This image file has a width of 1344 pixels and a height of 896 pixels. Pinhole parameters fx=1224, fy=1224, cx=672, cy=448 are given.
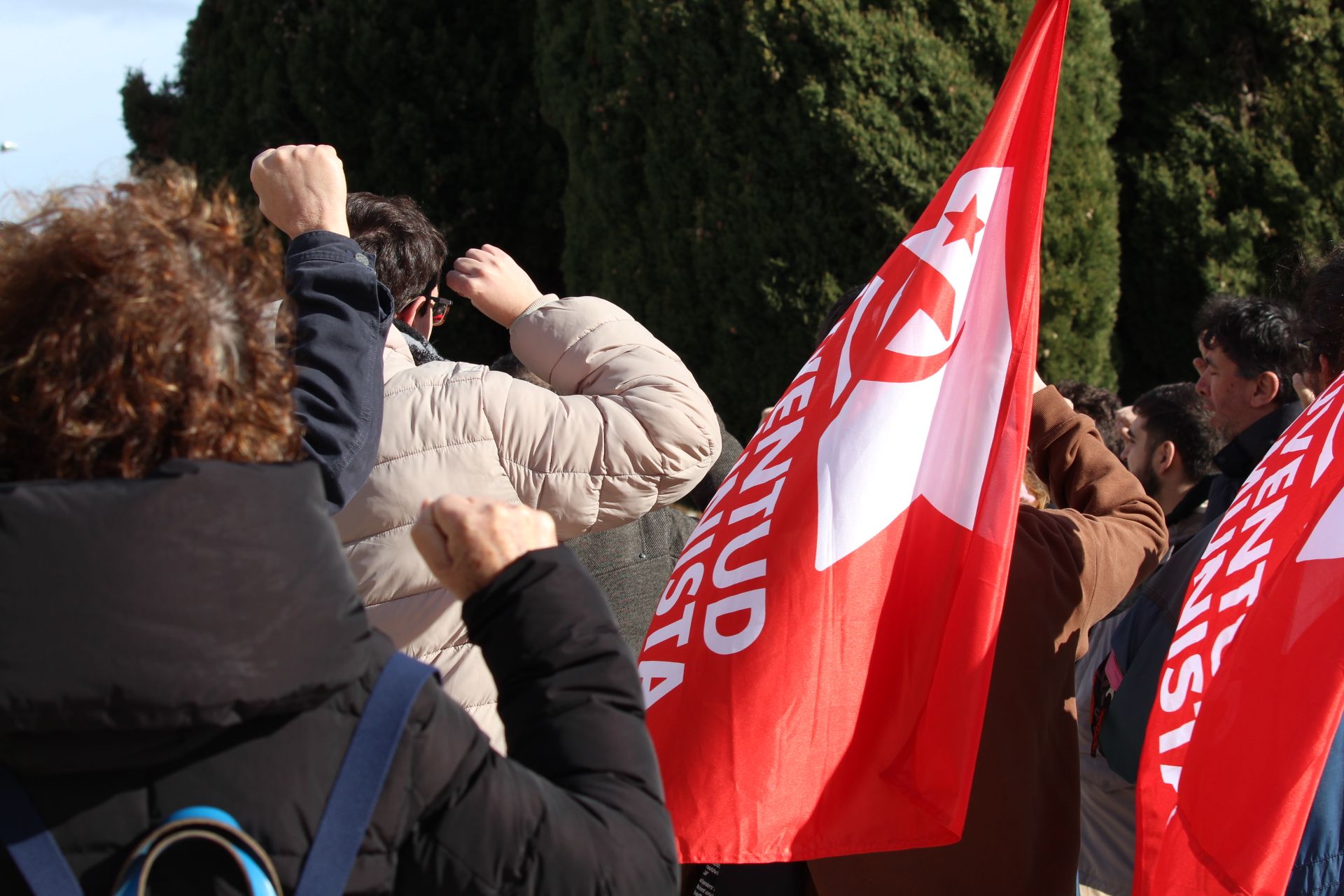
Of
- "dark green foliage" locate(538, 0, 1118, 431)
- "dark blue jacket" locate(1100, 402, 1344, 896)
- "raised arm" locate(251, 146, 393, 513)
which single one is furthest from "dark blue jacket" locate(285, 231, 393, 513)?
"dark green foliage" locate(538, 0, 1118, 431)

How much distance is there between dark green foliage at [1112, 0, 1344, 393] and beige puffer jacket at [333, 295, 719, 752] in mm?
5682

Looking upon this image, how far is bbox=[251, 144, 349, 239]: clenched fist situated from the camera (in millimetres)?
1672

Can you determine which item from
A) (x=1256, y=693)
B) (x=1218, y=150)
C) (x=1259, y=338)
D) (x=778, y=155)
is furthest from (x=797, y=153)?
(x=1256, y=693)

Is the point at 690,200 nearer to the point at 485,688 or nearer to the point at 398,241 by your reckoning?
the point at 398,241

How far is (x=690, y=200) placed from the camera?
684 centimetres

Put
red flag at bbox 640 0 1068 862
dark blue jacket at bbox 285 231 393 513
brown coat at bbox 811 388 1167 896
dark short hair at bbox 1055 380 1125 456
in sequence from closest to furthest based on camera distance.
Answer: dark blue jacket at bbox 285 231 393 513, red flag at bbox 640 0 1068 862, brown coat at bbox 811 388 1167 896, dark short hair at bbox 1055 380 1125 456

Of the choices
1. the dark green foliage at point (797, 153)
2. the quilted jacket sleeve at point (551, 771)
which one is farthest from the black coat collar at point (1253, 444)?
the dark green foliage at point (797, 153)

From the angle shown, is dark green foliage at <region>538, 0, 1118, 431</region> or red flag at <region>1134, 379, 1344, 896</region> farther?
dark green foliage at <region>538, 0, 1118, 431</region>

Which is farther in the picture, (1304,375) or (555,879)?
(1304,375)

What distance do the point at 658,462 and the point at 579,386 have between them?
202mm

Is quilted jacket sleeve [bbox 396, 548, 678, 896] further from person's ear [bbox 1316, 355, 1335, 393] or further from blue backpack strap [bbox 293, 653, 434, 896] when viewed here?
person's ear [bbox 1316, 355, 1335, 393]

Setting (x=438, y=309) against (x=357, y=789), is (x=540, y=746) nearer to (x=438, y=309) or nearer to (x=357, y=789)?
(x=357, y=789)

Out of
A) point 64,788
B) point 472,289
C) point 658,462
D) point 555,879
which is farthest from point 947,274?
point 64,788

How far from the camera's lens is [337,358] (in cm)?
150
